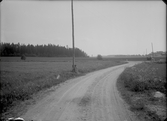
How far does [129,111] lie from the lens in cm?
492

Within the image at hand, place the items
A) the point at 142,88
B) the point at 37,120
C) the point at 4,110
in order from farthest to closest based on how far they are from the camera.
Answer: the point at 142,88 → the point at 4,110 → the point at 37,120

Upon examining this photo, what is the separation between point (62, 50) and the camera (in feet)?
363

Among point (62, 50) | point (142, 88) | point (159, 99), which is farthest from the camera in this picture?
point (62, 50)

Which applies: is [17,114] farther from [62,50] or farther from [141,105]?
[62,50]

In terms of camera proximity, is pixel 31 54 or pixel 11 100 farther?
pixel 31 54

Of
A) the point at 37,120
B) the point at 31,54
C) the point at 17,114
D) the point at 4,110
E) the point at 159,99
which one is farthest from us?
the point at 31,54

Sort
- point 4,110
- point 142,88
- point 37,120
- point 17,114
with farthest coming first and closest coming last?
point 142,88 → point 4,110 → point 17,114 → point 37,120

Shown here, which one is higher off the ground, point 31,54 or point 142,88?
point 31,54

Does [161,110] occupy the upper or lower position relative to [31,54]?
lower

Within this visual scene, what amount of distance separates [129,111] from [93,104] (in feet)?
5.96

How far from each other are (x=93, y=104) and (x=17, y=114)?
3.67 metres

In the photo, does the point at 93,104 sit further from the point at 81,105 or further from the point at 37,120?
the point at 37,120

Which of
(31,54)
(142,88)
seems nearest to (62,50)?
(31,54)

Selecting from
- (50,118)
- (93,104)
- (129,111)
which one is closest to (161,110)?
(129,111)
